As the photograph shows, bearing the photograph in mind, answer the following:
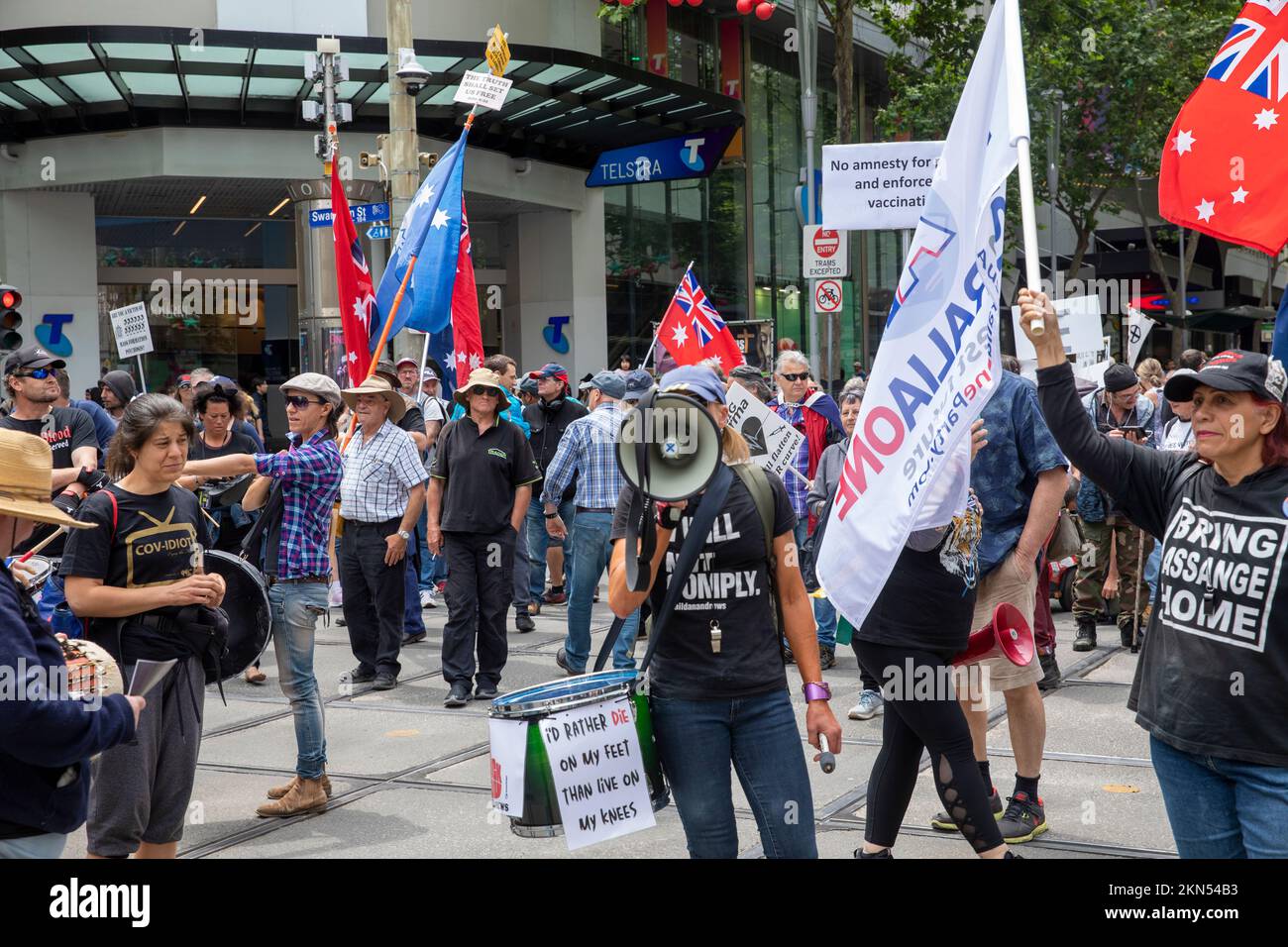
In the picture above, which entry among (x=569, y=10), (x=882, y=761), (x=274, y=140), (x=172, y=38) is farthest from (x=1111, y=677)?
(x=569, y=10)

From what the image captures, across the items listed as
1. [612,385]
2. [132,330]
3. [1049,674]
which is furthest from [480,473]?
[132,330]

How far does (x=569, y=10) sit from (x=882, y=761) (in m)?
22.4

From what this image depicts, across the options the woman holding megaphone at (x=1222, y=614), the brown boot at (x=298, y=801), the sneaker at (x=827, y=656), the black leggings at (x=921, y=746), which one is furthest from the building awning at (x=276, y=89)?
the woman holding megaphone at (x=1222, y=614)

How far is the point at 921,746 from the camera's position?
16.1 ft

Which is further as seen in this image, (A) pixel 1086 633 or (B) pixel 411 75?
(B) pixel 411 75

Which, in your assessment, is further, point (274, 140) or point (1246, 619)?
point (274, 140)

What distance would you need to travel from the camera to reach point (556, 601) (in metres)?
12.8

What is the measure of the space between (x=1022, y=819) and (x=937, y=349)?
7.79 ft

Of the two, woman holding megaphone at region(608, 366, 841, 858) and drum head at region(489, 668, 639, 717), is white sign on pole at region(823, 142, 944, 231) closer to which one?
woman holding megaphone at region(608, 366, 841, 858)

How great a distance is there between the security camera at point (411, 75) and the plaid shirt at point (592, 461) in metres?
5.75

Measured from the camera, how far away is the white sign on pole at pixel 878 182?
9859mm

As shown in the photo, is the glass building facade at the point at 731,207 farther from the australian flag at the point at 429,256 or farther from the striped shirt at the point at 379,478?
the striped shirt at the point at 379,478

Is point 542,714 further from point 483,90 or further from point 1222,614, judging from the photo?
point 483,90
